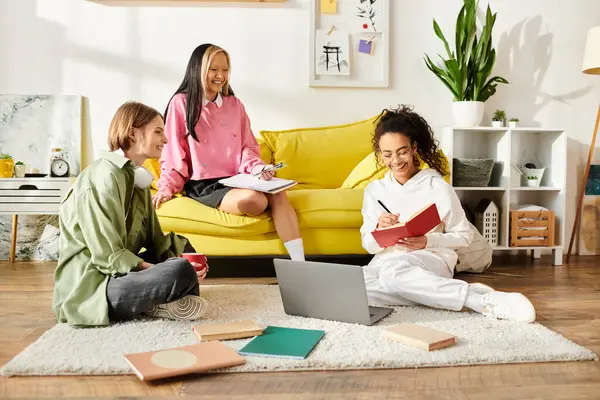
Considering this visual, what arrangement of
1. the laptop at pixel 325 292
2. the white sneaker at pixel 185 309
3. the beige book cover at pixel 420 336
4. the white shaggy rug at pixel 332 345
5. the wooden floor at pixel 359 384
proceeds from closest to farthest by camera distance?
the wooden floor at pixel 359 384 < the white shaggy rug at pixel 332 345 < the beige book cover at pixel 420 336 < the laptop at pixel 325 292 < the white sneaker at pixel 185 309

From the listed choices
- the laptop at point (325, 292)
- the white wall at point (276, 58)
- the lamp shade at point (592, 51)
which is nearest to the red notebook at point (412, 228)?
the laptop at point (325, 292)

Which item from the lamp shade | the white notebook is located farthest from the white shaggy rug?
the lamp shade

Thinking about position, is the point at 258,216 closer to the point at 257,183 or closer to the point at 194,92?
the point at 257,183

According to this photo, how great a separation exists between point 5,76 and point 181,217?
172 centimetres

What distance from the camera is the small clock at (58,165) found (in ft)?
11.3

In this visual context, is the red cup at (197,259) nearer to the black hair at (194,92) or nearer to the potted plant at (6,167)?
the black hair at (194,92)

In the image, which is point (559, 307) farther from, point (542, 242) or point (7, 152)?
point (7, 152)

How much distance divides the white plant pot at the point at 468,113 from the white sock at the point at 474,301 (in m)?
1.71

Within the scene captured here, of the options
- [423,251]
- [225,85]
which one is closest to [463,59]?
[225,85]

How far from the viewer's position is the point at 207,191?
278cm

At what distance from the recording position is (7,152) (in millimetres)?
3498

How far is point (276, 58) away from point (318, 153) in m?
0.74

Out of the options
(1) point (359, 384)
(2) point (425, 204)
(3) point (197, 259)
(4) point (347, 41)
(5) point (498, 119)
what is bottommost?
(1) point (359, 384)

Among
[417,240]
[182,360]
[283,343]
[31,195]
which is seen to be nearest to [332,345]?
[283,343]
